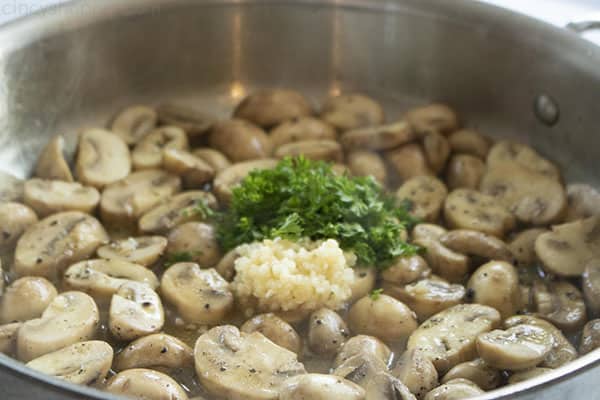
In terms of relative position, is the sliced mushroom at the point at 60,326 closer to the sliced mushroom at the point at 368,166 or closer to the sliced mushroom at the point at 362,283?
the sliced mushroom at the point at 362,283

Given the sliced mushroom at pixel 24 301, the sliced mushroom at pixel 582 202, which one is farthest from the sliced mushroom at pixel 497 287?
the sliced mushroom at pixel 24 301

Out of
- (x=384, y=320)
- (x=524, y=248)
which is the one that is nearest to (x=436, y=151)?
(x=524, y=248)

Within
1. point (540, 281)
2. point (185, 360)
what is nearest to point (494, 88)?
point (540, 281)

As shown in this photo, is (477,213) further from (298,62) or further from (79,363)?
(79,363)

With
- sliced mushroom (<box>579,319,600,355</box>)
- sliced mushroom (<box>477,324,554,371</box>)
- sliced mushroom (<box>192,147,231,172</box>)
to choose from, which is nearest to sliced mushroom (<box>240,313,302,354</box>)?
sliced mushroom (<box>477,324,554,371</box>)

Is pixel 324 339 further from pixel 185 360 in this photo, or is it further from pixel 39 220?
pixel 39 220

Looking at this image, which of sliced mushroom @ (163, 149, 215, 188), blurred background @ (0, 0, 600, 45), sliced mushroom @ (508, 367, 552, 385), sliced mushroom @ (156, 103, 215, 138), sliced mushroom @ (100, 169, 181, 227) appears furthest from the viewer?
blurred background @ (0, 0, 600, 45)

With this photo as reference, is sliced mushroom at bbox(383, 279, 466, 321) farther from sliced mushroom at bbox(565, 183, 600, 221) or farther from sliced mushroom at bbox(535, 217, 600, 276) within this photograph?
sliced mushroom at bbox(565, 183, 600, 221)
